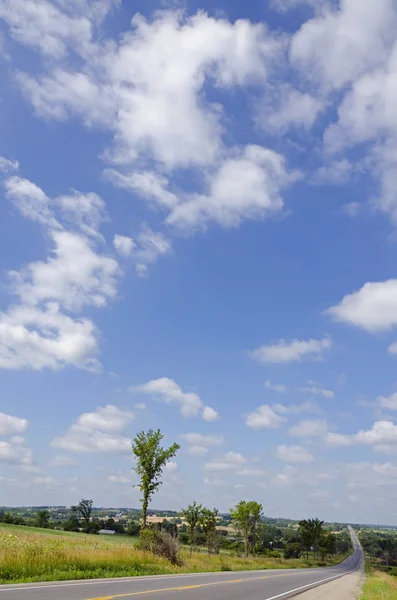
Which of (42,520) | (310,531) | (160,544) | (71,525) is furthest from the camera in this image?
(71,525)

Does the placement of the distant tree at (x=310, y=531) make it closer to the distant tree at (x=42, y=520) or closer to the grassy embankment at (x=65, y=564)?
the distant tree at (x=42, y=520)

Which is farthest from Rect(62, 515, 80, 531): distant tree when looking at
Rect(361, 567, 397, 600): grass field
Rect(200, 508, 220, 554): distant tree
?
Rect(361, 567, 397, 600): grass field

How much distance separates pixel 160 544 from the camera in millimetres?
28531

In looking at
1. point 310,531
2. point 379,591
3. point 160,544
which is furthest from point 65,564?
point 310,531

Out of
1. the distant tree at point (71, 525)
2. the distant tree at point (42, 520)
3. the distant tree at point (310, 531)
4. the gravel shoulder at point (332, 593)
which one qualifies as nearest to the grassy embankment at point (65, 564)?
the gravel shoulder at point (332, 593)

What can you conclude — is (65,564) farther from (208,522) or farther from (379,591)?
(208,522)

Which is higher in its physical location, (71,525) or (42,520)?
(42,520)

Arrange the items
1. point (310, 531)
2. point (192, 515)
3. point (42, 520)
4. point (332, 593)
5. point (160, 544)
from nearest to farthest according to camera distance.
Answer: point (332, 593) → point (160, 544) → point (192, 515) → point (310, 531) → point (42, 520)

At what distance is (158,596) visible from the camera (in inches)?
556

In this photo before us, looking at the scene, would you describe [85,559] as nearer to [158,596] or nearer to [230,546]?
[158,596]

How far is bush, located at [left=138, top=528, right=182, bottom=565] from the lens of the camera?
28.2 m

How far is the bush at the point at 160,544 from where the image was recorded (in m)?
28.2

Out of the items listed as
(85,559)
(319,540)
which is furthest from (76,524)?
(85,559)

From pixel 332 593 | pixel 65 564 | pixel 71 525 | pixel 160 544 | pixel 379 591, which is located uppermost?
pixel 65 564
